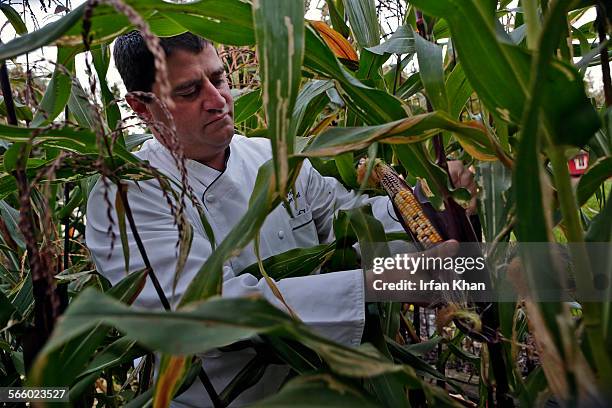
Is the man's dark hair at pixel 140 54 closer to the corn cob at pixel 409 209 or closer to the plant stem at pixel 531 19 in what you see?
the corn cob at pixel 409 209

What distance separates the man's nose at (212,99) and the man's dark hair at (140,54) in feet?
0.20

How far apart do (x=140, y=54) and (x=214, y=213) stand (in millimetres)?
288

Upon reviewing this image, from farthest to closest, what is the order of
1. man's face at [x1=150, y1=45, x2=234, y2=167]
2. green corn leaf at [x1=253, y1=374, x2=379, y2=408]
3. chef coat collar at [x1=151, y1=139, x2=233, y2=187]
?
chef coat collar at [x1=151, y1=139, x2=233, y2=187], man's face at [x1=150, y1=45, x2=234, y2=167], green corn leaf at [x1=253, y1=374, x2=379, y2=408]

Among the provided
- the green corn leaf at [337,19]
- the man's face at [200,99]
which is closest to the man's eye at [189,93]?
the man's face at [200,99]

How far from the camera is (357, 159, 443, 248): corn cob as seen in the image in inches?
25.1

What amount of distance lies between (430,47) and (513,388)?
1.17 ft

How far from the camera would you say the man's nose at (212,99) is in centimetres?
92

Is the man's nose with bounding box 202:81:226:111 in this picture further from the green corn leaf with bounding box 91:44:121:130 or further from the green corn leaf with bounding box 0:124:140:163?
the green corn leaf with bounding box 0:124:140:163

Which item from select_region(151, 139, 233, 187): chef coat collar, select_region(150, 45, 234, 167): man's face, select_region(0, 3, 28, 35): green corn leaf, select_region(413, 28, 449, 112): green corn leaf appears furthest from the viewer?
select_region(151, 139, 233, 187): chef coat collar

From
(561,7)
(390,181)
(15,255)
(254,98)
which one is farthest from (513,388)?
(15,255)

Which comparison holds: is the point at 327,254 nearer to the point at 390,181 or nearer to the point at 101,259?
the point at 390,181

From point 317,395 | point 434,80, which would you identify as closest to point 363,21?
point 434,80

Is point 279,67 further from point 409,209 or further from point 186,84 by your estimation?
point 186,84

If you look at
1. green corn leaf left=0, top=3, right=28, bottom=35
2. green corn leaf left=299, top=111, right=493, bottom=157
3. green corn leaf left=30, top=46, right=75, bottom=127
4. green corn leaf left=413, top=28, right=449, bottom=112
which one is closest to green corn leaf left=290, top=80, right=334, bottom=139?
green corn leaf left=299, top=111, right=493, bottom=157
